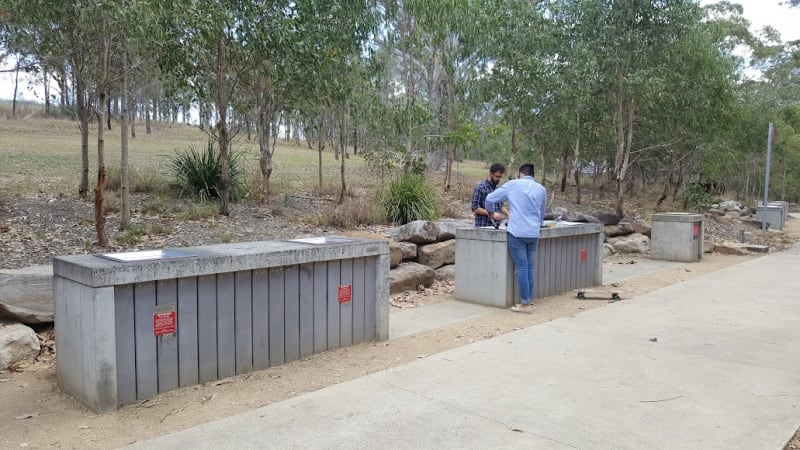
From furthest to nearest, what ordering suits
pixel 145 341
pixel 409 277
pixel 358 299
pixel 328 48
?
pixel 328 48, pixel 409 277, pixel 358 299, pixel 145 341

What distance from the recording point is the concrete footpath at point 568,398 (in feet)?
11.8

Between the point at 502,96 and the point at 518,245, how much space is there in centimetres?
981

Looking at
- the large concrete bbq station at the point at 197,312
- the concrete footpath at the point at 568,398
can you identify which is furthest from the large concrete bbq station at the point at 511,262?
the large concrete bbq station at the point at 197,312

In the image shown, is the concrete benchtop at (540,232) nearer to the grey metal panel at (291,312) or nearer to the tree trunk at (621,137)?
the grey metal panel at (291,312)

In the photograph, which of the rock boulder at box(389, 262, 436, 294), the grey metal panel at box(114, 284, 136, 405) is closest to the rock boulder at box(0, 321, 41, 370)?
the grey metal panel at box(114, 284, 136, 405)

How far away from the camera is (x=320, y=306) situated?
17.3ft

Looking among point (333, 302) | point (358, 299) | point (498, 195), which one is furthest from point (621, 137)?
point (333, 302)

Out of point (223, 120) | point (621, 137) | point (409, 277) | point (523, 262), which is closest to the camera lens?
point (523, 262)

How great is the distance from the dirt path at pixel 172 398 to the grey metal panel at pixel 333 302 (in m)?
0.14

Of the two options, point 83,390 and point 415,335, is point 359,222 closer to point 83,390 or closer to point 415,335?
point 415,335

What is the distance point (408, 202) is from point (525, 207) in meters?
4.73

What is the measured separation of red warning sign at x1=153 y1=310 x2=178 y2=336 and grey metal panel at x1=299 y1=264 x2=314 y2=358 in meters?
1.13

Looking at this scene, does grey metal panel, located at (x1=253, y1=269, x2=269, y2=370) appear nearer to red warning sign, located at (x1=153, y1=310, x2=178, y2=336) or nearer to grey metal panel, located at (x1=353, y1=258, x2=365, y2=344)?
red warning sign, located at (x1=153, y1=310, x2=178, y2=336)

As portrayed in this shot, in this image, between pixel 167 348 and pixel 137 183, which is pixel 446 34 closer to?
pixel 137 183
